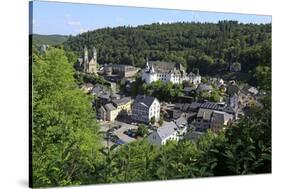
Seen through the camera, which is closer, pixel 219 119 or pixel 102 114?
pixel 102 114

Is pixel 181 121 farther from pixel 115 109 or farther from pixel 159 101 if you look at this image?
pixel 115 109

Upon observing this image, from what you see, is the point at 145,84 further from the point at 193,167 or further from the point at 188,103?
the point at 193,167

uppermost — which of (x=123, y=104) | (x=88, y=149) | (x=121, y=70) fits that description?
(x=121, y=70)

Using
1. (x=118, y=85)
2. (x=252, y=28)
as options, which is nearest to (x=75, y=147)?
(x=118, y=85)

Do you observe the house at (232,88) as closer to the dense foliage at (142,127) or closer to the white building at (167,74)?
the dense foliage at (142,127)

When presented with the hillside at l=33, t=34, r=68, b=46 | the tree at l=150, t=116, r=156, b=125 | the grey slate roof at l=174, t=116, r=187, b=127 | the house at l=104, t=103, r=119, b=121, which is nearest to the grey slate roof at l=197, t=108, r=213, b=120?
the grey slate roof at l=174, t=116, r=187, b=127

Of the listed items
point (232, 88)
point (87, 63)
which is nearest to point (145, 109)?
point (87, 63)

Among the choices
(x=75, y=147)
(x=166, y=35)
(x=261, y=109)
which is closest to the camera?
(x=75, y=147)

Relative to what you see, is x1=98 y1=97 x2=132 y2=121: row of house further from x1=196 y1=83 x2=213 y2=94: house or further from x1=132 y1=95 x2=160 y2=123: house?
x1=196 y1=83 x2=213 y2=94: house
